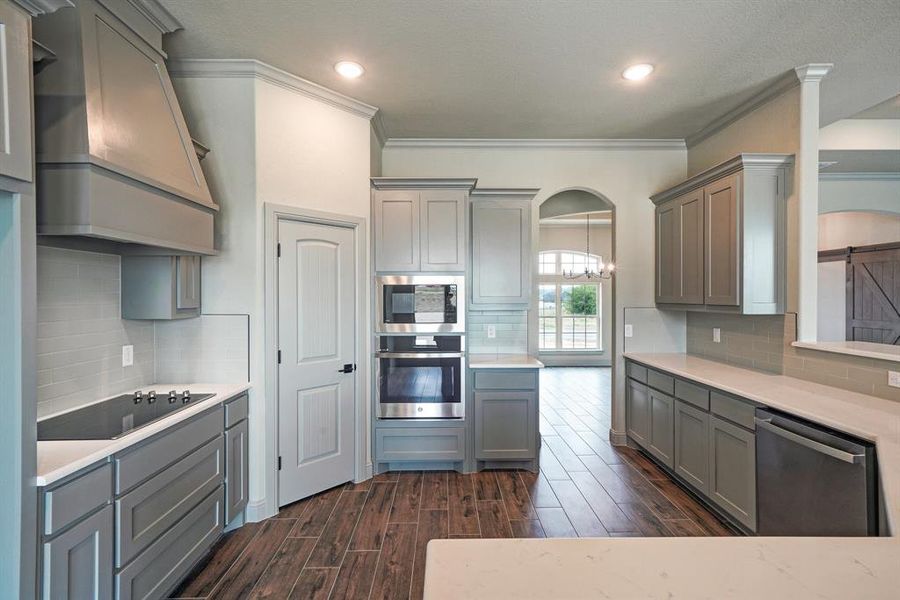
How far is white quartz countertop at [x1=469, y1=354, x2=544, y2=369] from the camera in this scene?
3.36 metres

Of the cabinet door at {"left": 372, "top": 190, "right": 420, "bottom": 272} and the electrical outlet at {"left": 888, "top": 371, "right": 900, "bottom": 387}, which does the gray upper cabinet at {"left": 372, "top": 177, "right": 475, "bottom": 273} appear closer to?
the cabinet door at {"left": 372, "top": 190, "right": 420, "bottom": 272}

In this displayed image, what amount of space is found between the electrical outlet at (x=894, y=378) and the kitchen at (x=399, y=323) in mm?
22

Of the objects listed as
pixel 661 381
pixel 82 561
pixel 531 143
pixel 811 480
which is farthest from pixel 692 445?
pixel 82 561

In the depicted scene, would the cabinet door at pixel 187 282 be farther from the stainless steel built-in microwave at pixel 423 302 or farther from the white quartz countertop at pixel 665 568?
the white quartz countertop at pixel 665 568

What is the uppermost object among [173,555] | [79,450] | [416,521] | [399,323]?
[399,323]

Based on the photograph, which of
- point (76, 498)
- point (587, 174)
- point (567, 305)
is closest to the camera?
point (76, 498)

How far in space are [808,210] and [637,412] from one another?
1.99 metres

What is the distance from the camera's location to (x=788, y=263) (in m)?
2.86

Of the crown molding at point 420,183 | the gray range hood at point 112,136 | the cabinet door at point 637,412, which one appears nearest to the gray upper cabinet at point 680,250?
the cabinet door at point 637,412

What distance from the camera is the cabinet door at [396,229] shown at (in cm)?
338

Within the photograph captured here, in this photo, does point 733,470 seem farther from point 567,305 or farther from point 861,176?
point 567,305

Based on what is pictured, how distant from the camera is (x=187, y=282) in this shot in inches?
97.8

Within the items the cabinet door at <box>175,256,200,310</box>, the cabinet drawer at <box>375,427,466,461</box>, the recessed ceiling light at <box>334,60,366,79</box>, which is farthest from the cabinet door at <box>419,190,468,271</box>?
the cabinet door at <box>175,256,200,310</box>

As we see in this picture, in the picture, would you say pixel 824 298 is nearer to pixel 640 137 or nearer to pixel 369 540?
pixel 640 137
